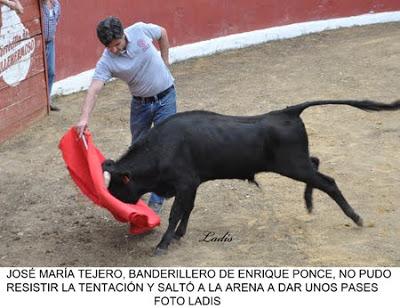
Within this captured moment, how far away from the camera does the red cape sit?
16.5 feet

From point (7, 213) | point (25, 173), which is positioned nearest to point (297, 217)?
point (7, 213)

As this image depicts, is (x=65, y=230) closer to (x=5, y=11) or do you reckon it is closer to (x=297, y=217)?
(x=297, y=217)

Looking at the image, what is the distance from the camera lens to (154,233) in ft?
18.2

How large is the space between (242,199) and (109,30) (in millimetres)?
1875

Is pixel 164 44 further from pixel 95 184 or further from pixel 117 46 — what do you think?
pixel 95 184

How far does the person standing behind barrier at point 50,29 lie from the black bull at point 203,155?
408 centimetres

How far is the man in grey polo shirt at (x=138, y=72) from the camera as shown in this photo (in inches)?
203

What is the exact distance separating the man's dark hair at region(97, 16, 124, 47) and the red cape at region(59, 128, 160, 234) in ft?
2.27

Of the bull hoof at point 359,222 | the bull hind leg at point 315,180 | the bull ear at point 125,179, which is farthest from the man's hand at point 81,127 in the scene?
the bull hoof at point 359,222

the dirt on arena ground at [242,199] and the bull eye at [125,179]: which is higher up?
the bull eye at [125,179]

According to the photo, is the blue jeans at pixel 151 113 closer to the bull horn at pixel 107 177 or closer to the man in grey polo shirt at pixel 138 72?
the man in grey polo shirt at pixel 138 72

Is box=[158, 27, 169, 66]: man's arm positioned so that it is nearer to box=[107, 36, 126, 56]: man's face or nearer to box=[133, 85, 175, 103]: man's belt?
box=[133, 85, 175, 103]: man's belt

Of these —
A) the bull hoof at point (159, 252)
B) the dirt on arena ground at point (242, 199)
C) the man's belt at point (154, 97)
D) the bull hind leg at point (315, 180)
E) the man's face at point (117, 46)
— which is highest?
the man's face at point (117, 46)

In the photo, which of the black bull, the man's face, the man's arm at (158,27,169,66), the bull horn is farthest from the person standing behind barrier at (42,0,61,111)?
the bull horn
